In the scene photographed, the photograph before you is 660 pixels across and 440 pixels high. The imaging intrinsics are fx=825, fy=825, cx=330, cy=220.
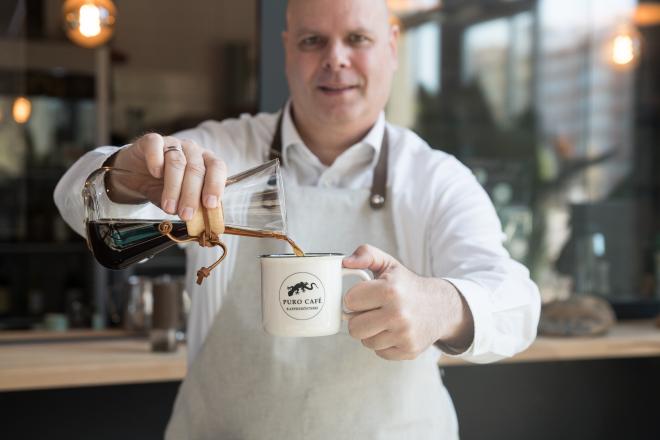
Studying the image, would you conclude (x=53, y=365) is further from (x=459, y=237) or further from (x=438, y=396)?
(x=459, y=237)

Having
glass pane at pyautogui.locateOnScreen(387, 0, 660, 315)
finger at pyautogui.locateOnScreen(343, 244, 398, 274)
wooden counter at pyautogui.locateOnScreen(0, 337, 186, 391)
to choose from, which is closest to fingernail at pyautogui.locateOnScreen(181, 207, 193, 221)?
finger at pyautogui.locateOnScreen(343, 244, 398, 274)

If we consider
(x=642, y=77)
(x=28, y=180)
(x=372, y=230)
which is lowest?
(x=372, y=230)

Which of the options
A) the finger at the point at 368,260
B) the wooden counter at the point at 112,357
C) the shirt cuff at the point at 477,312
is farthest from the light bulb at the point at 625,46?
the finger at the point at 368,260

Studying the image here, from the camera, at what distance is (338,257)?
1067 mm

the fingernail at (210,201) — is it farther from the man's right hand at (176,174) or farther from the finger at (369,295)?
the finger at (369,295)

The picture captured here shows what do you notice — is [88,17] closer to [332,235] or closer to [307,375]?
[332,235]

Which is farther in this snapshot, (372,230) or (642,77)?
(642,77)

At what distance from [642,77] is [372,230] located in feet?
9.00

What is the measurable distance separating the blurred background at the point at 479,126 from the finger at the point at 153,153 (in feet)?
5.17

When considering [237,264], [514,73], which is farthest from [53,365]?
[514,73]


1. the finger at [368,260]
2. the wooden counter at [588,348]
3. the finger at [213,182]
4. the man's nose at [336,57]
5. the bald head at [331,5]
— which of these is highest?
the bald head at [331,5]

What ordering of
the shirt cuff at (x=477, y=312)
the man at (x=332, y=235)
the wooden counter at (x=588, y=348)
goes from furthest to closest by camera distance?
the wooden counter at (x=588, y=348) → the man at (x=332, y=235) → the shirt cuff at (x=477, y=312)

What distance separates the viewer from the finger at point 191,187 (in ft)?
3.32

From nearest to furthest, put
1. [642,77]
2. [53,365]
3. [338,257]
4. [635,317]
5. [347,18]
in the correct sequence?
Answer: [338,257]
[347,18]
[53,365]
[635,317]
[642,77]
